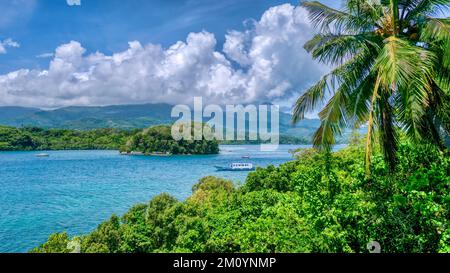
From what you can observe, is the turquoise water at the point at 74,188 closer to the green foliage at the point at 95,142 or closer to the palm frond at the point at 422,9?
the green foliage at the point at 95,142

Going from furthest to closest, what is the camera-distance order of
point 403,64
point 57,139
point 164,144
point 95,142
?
point 95,142, point 57,139, point 164,144, point 403,64

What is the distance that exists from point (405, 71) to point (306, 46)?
7.16 ft

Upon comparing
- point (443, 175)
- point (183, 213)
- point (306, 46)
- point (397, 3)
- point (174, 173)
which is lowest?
point (174, 173)

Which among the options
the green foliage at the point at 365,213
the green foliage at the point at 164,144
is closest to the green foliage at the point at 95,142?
the green foliage at the point at 164,144

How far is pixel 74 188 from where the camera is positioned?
45.7 metres

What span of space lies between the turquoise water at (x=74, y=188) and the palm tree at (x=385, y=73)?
1804 cm

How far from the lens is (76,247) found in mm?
11859

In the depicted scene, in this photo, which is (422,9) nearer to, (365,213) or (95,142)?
(365,213)

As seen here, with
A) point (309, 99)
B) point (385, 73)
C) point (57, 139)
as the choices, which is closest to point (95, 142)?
point (57, 139)

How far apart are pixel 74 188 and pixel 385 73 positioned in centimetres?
4722

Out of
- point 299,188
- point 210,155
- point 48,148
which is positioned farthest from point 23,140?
point 299,188

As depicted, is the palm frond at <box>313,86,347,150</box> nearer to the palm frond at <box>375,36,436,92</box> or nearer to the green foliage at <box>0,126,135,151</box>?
the palm frond at <box>375,36,436,92</box>
